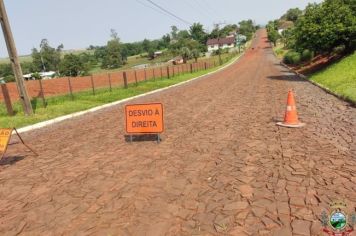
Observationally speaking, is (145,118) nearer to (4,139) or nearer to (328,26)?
(4,139)

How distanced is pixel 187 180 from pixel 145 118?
11.0ft

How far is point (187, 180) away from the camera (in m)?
5.65

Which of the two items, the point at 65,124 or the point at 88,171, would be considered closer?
the point at 88,171

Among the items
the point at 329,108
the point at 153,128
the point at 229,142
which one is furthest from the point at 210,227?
the point at 329,108

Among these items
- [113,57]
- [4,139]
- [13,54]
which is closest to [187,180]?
[4,139]

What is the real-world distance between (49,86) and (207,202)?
2848 centimetres

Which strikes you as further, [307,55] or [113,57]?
[113,57]

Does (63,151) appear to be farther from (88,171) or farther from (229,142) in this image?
(229,142)

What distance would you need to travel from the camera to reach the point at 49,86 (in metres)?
30.2

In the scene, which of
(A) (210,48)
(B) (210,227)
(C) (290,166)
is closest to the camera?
(B) (210,227)

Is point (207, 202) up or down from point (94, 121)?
up

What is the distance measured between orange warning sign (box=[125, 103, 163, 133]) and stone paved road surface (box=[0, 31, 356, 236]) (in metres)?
0.40

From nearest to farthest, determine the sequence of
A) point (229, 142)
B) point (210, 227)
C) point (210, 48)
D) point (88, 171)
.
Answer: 1. point (210, 227)
2. point (88, 171)
3. point (229, 142)
4. point (210, 48)

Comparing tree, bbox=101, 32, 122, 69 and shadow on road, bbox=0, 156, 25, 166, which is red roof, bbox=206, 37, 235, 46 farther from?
shadow on road, bbox=0, 156, 25, 166
